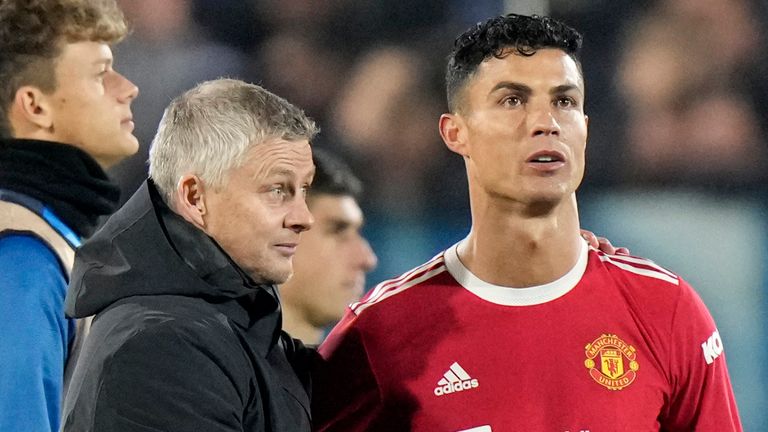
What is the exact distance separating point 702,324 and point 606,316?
0.62ft

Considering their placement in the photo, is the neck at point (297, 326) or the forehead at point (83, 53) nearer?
the forehead at point (83, 53)

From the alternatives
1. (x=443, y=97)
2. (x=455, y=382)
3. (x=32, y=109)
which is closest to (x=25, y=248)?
(x=32, y=109)

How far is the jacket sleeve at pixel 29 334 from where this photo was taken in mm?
2127

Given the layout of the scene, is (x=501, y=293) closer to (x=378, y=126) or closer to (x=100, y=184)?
(x=100, y=184)

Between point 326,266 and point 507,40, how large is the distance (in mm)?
1387

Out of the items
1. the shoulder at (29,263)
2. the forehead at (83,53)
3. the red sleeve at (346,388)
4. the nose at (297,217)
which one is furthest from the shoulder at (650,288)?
the forehead at (83,53)

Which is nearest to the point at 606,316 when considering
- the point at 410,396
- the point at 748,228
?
the point at 410,396

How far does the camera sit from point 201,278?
5.67 ft

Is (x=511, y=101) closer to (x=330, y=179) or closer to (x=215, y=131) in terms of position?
(x=215, y=131)

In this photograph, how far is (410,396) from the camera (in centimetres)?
217

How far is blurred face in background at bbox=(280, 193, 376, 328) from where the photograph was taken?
3.36 m

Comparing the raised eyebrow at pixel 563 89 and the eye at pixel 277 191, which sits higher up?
the raised eyebrow at pixel 563 89

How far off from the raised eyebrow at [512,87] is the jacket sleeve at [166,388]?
0.86 m

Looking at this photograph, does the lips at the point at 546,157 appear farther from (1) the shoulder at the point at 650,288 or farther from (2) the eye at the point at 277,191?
(2) the eye at the point at 277,191
